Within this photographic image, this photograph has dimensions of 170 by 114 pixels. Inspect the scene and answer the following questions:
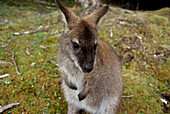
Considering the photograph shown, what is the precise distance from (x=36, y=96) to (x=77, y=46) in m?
1.52

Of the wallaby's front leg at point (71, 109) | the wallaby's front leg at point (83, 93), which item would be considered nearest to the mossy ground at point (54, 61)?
the wallaby's front leg at point (71, 109)

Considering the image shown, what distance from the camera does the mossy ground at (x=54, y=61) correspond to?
264 cm

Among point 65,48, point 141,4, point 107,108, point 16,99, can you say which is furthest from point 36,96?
point 141,4

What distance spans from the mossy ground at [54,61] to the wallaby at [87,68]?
1.52ft

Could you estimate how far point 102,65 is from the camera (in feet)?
7.68

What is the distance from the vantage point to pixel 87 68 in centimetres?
178

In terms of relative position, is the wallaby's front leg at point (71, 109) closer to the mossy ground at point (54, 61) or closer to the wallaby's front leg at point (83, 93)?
the mossy ground at point (54, 61)

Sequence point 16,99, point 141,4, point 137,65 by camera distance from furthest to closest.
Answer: point 141,4, point 137,65, point 16,99

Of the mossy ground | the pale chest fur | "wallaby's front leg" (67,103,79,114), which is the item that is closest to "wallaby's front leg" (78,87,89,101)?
the pale chest fur

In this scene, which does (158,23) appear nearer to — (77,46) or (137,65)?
(137,65)

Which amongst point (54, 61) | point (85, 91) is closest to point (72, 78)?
point (85, 91)

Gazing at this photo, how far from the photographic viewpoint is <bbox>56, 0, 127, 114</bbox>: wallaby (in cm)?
182

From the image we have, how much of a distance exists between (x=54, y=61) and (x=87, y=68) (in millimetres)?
1860

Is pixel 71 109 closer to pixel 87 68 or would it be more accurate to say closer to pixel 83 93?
pixel 83 93
